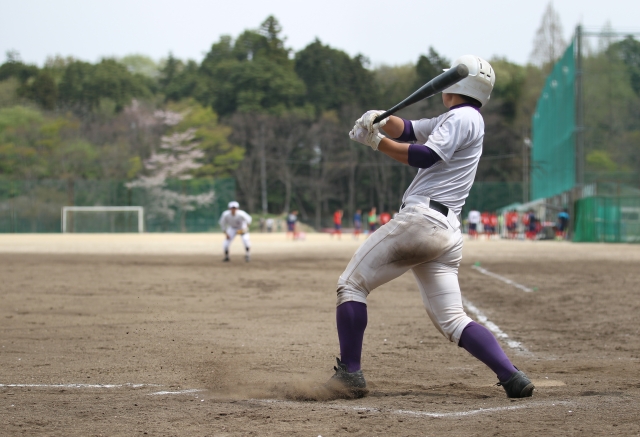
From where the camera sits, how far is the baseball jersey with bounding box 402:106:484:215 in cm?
424

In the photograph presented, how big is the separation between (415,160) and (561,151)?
124 ft

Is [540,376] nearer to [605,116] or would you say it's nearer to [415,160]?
[415,160]

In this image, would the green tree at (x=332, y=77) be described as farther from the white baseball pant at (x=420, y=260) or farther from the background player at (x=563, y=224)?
the white baseball pant at (x=420, y=260)

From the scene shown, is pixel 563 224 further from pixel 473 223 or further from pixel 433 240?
pixel 433 240

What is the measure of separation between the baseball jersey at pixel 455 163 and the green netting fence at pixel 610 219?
95.6 feet

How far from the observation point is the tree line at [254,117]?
215ft

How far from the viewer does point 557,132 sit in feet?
137

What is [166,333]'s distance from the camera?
7.28m

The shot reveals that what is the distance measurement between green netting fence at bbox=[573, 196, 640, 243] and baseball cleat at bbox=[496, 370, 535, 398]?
29313 millimetres

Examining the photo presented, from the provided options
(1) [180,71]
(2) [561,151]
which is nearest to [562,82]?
(2) [561,151]

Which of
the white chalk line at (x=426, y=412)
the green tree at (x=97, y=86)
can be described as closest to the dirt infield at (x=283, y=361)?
the white chalk line at (x=426, y=412)

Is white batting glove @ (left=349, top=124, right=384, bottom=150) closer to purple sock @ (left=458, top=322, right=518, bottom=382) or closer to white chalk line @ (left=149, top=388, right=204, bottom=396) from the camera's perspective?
purple sock @ (left=458, top=322, right=518, bottom=382)

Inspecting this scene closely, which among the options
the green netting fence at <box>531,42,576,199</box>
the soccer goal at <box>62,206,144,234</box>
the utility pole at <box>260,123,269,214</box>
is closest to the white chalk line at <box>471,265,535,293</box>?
the green netting fence at <box>531,42,576,199</box>

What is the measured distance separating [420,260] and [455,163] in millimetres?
616
